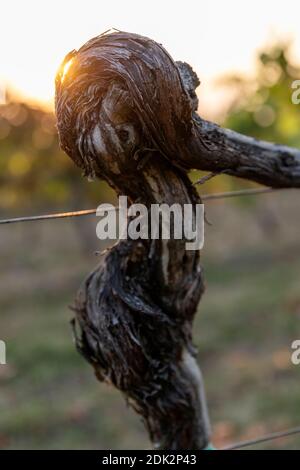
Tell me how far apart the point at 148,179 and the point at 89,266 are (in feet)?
31.8

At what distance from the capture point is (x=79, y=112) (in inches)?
51.6

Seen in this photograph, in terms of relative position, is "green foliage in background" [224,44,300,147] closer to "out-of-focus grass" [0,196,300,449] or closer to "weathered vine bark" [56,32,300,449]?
"out-of-focus grass" [0,196,300,449]

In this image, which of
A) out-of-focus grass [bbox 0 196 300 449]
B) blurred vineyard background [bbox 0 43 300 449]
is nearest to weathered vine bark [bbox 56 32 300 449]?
blurred vineyard background [bbox 0 43 300 449]

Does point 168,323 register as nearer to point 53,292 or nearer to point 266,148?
point 266,148

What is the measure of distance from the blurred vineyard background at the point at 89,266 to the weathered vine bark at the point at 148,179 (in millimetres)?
349

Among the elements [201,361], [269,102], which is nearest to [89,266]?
[269,102]

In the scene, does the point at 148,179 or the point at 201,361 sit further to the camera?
the point at 201,361

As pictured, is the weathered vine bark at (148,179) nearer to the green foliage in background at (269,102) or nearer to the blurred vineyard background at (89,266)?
the blurred vineyard background at (89,266)

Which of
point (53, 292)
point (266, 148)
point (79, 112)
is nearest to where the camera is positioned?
point (79, 112)

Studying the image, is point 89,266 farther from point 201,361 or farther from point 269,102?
point 201,361

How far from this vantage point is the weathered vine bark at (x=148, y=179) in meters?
1.30

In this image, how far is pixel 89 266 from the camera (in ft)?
36.2
